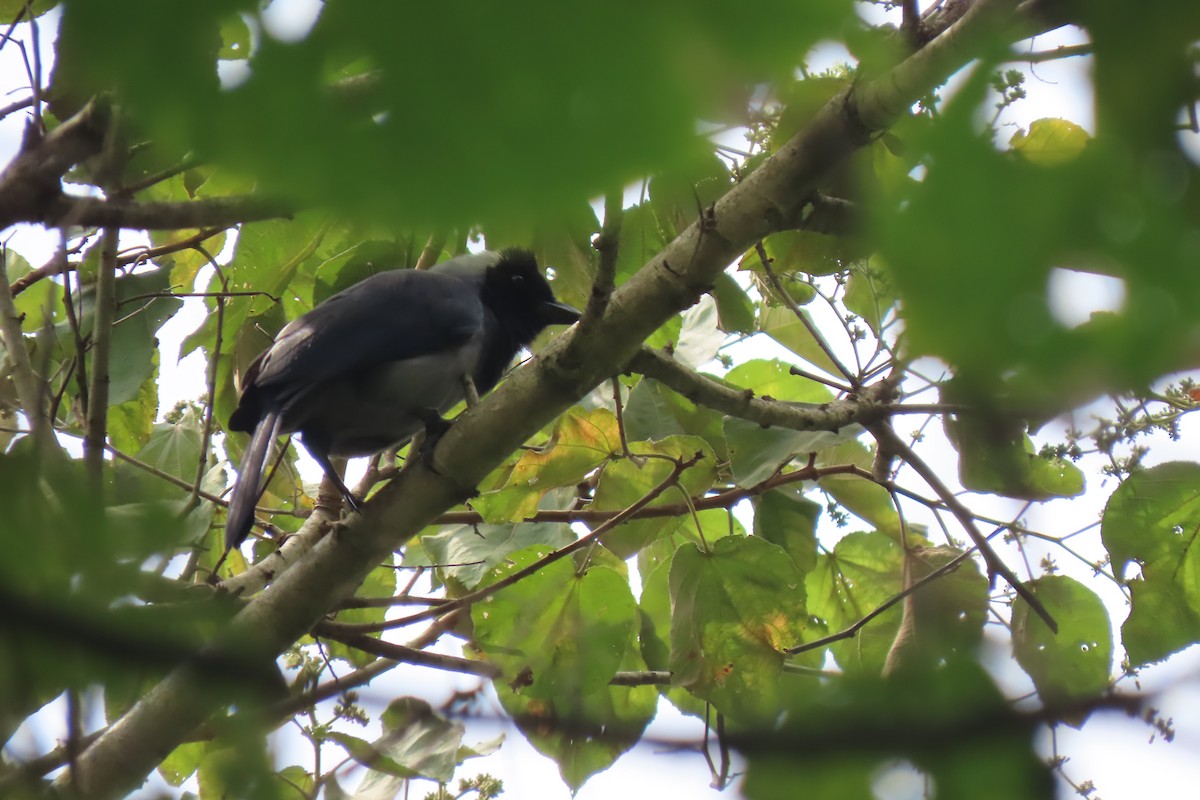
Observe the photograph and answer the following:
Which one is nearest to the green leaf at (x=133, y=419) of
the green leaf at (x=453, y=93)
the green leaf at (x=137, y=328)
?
the green leaf at (x=137, y=328)

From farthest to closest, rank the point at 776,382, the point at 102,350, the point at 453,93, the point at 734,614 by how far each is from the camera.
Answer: the point at 776,382 < the point at 734,614 < the point at 102,350 < the point at 453,93

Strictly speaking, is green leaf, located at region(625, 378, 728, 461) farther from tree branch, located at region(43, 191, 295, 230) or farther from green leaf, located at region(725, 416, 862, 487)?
tree branch, located at region(43, 191, 295, 230)

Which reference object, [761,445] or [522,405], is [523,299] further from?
[522,405]

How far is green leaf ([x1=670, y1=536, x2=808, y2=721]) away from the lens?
299cm

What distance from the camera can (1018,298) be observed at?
509 millimetres

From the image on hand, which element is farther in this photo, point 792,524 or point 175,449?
point 175,449

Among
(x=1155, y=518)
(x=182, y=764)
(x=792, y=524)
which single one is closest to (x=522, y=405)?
(x=792, y=524)

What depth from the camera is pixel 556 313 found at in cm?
512

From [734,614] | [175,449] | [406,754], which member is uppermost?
[175,449]

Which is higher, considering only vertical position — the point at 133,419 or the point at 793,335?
the point at 133,419

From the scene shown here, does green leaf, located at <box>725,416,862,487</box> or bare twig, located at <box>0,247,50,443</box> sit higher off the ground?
bare twig, located at <box>0,247,50,443</box>

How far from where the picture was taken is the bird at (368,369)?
3.90 meters

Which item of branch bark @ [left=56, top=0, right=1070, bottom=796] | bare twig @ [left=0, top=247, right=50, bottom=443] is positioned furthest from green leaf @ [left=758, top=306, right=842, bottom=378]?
bare twig @ [left=0, top=247, right=50, bottom=443]

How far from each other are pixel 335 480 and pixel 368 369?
0.57 meters
